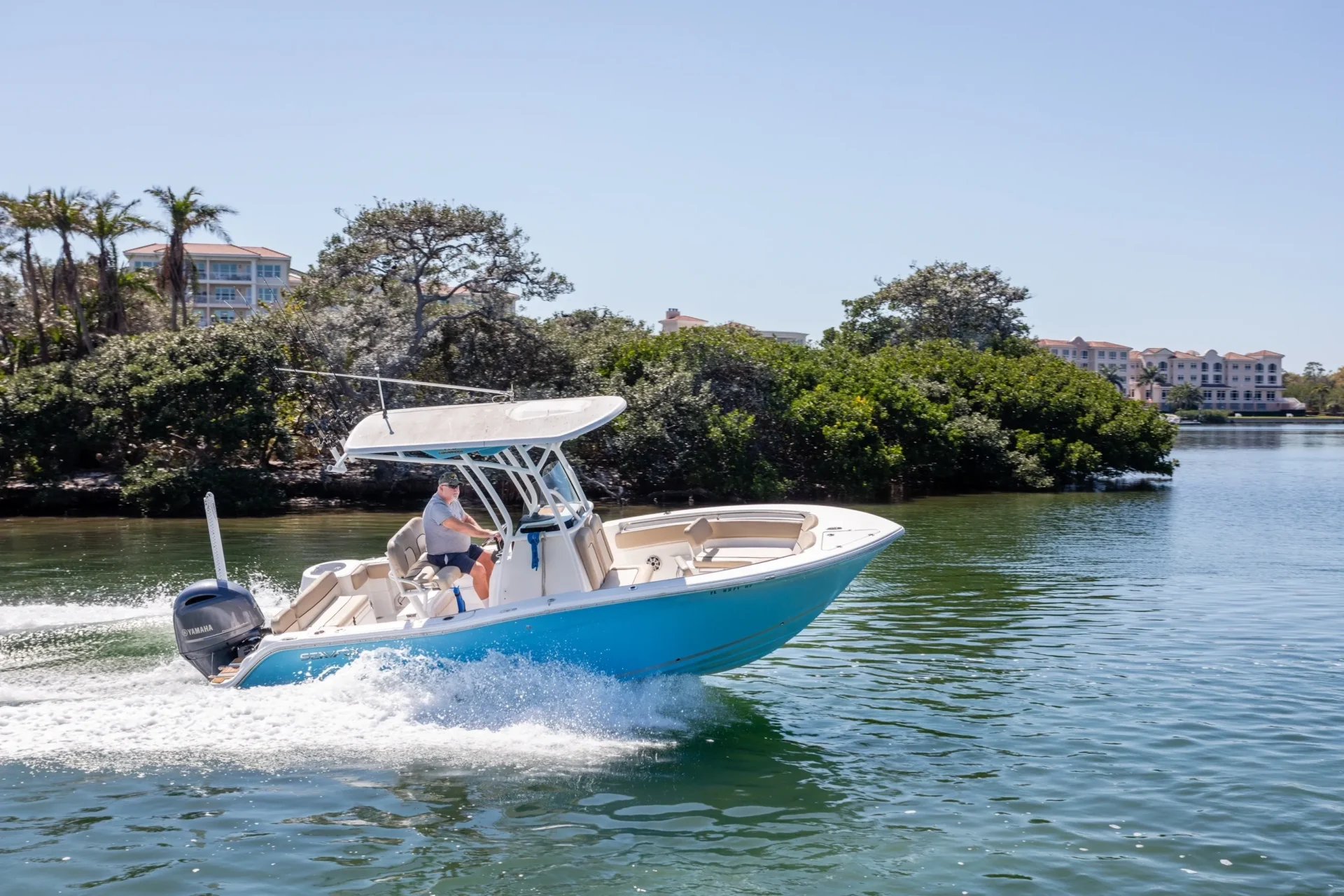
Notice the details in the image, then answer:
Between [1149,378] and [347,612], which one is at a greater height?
[1149,378]

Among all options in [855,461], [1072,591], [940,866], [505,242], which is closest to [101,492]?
[505,242]

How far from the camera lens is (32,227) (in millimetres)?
35969

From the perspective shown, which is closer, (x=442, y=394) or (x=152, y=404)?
(x=152, y=404)

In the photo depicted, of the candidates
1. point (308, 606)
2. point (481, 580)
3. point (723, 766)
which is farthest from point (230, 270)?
point (723, 766)

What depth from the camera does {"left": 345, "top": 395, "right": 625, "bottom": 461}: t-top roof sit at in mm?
9320

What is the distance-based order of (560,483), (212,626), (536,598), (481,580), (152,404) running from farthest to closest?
1. (152,404)
2. (560,483)
3. (481,580)
4. (212,626)
5. (536,598)

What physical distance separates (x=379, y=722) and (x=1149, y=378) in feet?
564

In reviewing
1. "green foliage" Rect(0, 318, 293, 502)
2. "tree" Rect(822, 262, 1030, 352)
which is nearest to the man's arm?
"green foliage" Rect(0, 318, 293, 502)

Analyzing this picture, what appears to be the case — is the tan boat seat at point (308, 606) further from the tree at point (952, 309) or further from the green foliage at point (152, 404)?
the tree at point (952, 309)

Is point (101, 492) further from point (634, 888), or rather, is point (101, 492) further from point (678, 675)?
point (634, 888)

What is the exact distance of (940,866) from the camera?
22.6 feet

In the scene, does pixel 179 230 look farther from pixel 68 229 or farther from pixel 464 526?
pixel 464 526

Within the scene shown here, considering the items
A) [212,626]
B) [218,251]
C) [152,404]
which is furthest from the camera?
[218,251]

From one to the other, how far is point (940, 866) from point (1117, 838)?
128cm
